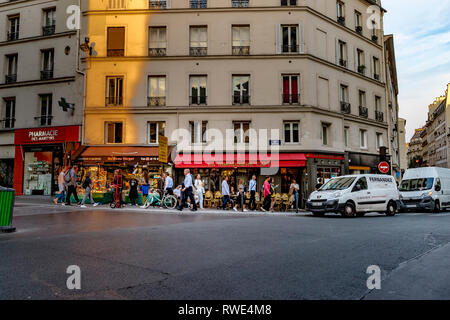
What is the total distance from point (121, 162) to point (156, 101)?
4.62 metres

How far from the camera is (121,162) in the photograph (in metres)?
21.3

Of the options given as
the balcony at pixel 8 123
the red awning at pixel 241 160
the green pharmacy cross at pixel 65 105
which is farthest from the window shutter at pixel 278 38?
the balcony at pixel 8 123

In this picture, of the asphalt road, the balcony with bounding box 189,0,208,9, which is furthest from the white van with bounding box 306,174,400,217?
the balcony with bounding box 189,0,208,9

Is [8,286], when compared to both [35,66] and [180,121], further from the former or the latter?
[35,66]

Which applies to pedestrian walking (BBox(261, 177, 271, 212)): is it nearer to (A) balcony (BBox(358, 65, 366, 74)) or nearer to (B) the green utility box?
(B) the green utility box

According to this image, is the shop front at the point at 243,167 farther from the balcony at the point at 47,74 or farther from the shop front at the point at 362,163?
the balcony at the point at 47,74

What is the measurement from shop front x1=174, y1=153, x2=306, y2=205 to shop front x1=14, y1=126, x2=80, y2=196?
25.6 feet

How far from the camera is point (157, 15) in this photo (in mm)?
22625

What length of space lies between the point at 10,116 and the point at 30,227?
63.1 ft

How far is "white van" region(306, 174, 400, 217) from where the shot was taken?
13680 mm

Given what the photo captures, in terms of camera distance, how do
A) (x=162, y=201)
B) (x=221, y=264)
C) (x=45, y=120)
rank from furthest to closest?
(x=45, y=120)
(x=162, y=201)
(x=221, y=264)

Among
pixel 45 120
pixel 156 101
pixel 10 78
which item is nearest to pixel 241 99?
pixel 156 101

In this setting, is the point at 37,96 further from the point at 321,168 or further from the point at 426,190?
the point at 426,190
